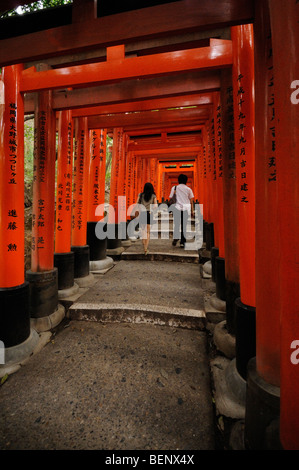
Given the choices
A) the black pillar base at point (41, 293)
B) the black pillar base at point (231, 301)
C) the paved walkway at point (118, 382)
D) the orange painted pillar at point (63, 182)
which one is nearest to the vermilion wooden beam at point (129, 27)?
the orange painted pillar at point (63, 182)

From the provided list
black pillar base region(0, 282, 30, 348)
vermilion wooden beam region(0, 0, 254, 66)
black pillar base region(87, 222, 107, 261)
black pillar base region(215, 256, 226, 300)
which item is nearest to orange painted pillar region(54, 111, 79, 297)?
black pillar base region(0, 282, 30, 348)

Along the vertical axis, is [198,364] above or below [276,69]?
below

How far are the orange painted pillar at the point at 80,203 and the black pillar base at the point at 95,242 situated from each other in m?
0.70

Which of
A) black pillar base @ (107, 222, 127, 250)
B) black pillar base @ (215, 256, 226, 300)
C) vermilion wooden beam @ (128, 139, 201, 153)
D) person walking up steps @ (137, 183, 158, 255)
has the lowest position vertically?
black pillar base @ (215, 256, 226, 300)

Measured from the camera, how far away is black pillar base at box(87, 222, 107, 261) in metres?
6.23

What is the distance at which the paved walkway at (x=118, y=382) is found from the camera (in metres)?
1.98

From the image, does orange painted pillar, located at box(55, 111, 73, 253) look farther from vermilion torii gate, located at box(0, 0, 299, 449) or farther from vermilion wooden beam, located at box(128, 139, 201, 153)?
vermilion wooden beam, located at box(128, 139, 201, 153)

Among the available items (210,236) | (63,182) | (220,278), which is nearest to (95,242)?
(63,182)

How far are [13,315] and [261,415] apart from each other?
2927 millimetres

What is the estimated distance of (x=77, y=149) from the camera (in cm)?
550

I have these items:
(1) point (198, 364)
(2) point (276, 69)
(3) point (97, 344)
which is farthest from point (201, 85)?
(3) point (97, 344)

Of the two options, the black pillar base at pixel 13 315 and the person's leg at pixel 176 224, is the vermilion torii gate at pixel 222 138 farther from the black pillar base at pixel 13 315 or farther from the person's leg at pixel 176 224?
the person's leg at pixel 176 224

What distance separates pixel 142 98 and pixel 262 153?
250 cm
